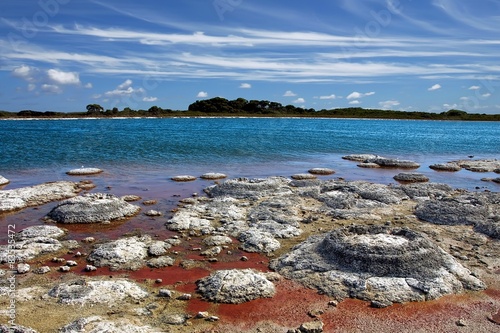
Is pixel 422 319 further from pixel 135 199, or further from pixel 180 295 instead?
pixel 135 199

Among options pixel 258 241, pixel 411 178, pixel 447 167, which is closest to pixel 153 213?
pixel 258 241

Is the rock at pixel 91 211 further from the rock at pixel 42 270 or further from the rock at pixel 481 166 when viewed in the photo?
the rock at pixel 481 166

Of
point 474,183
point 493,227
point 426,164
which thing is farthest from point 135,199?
point 426,164

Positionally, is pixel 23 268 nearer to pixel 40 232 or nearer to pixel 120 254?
pixel 120 254

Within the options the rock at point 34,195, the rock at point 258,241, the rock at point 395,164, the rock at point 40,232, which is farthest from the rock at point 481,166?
the rock at point 40,232

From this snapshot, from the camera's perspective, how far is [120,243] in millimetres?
14586

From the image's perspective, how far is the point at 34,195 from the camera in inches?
867

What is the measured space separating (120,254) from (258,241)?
517cm

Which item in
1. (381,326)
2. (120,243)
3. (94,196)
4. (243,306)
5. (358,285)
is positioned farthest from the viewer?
(94,196)

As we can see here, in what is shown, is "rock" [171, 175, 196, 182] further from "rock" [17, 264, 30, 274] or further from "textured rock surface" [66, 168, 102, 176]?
"rock" [17, 264, 30, 274]

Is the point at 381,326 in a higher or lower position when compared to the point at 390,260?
lower

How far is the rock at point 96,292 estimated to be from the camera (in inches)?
418

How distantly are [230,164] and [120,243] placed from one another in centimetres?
2493

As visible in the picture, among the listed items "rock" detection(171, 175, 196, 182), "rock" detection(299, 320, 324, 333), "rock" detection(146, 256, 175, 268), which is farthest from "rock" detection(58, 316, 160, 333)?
"rock" detection(171, 175, 196, 182)
